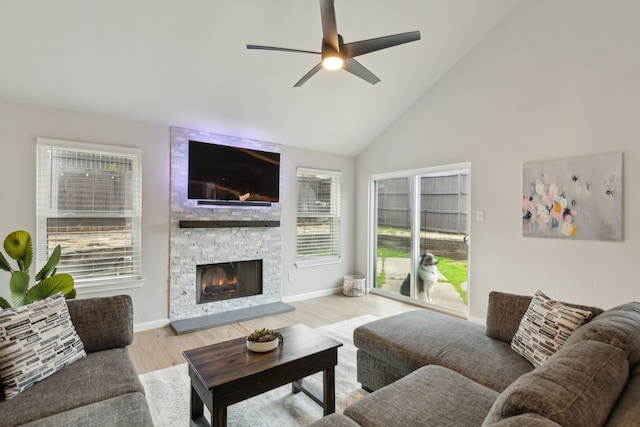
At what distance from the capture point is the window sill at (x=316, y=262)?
5.33m

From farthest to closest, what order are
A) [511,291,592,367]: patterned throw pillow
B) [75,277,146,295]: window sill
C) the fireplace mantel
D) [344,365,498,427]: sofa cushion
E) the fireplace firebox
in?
1. the fireplace firebox
2. the fireplace mantel
3. [75,277,146,295]: window sill
4. [511,291,592,367]: patterned throw pillow
5. [344,365,498,427]: sofa cushion

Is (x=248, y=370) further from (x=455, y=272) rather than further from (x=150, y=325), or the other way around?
(x=455, y=272)

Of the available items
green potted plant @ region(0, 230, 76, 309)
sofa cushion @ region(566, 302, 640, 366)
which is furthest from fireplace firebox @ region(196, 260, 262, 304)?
sofa cushion @ region(566, 302, 640, 366)

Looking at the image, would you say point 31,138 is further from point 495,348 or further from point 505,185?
point 505,185

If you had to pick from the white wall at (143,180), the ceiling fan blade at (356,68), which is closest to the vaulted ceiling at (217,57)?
the white wall at (143,180)

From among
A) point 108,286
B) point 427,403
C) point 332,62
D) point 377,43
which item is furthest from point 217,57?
point 427,403

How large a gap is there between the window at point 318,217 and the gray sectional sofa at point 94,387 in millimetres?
3245

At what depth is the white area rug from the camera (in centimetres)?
221

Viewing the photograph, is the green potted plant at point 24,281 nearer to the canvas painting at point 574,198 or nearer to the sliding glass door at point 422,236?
the sliding glass door at point 422,236

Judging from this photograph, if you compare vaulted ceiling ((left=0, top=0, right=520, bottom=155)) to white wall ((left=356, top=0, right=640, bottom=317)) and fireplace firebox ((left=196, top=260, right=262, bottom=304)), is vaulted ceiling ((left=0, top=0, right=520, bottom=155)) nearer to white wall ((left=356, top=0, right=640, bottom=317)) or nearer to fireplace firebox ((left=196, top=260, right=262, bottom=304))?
white wall ((left=356, top=0, right=640, bottom=317))

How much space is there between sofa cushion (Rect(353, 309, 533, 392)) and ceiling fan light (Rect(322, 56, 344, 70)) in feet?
6.71

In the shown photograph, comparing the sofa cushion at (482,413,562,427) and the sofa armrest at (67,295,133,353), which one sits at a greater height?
the sofa cushion at (482,413,562,427)

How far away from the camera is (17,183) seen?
10.7 ft

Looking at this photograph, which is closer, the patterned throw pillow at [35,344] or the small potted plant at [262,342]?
the patterned throw pillow at [35,344]
